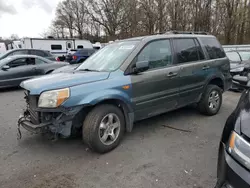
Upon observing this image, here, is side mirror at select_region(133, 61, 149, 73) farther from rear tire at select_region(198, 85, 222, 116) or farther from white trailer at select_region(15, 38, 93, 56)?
Result: white trailer at select_region(15, 38, 93, 56)

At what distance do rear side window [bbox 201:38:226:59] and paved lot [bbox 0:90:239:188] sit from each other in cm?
161

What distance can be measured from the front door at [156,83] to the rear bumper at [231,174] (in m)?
1.76

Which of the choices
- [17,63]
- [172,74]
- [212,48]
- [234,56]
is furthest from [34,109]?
[234,56]

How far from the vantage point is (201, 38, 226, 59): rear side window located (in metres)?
4.51

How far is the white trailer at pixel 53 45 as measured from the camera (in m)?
19.6

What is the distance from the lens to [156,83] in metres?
3.52

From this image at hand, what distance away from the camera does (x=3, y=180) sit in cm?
254

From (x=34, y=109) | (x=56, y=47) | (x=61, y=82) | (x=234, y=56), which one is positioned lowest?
(x=34, y=109)

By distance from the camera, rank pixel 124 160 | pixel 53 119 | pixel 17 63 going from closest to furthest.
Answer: pixel 53 119 < pixel 124 160 < pixel 17 63

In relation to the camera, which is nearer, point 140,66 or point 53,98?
point 53,98

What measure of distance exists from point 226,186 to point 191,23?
22652mm

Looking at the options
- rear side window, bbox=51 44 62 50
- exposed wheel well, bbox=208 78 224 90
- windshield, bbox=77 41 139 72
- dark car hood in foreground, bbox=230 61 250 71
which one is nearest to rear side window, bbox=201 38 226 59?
exposed wheel well, bbox=208 78 224 90

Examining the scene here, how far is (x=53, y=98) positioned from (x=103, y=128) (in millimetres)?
870

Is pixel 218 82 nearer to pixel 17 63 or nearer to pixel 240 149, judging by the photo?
pixel 240 149
